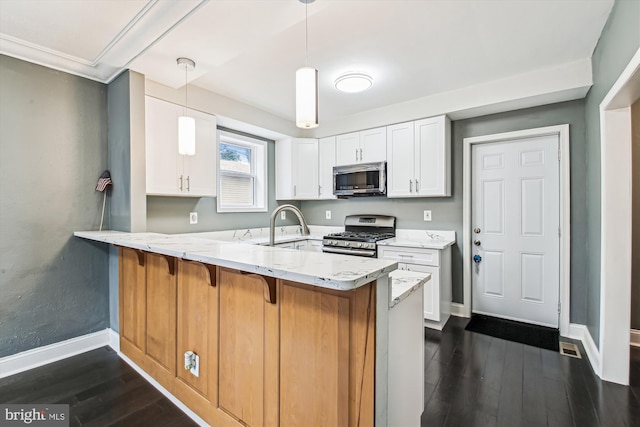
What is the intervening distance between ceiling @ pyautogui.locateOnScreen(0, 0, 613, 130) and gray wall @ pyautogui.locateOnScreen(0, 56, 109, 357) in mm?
251

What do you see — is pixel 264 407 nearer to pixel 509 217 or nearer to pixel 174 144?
pixel 174 144

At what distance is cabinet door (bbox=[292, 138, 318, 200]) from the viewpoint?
13.7ft

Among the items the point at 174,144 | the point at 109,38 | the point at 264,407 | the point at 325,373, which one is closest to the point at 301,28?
the point at 109,38

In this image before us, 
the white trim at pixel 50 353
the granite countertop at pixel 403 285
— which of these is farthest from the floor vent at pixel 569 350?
the white trim at pixel 50 353

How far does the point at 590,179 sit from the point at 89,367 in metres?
4.50

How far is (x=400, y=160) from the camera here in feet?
11.5

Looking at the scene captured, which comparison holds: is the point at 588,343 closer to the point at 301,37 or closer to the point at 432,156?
the point at 432,156

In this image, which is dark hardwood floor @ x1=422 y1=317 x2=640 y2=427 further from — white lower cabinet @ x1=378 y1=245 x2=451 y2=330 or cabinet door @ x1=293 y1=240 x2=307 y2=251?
cabinet door @ x1=293 y1=240 x2=307 y2=251

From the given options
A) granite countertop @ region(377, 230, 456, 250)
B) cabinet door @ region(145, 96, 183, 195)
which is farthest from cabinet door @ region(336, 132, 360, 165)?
cabinet door @ region(145, 96, 183, 195)

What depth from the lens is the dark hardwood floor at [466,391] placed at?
1698 mm

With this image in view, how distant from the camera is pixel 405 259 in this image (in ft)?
10.3

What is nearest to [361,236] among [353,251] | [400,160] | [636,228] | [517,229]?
[353,251]

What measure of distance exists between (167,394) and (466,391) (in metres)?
2.02

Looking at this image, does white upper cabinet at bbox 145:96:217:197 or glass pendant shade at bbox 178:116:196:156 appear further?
white upper cabinet at bbox 145:96:217:197
